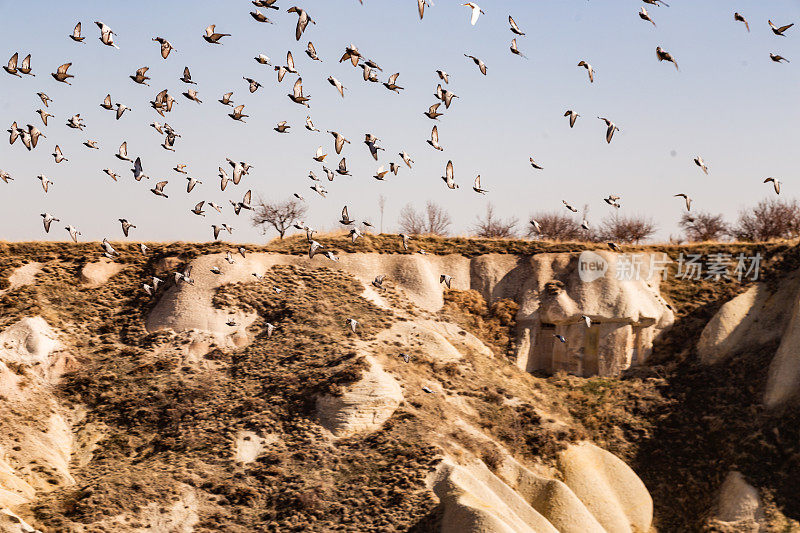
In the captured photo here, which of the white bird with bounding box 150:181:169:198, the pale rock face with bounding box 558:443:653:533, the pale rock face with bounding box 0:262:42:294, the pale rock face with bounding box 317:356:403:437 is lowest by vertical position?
the pale rock face with bounding box 558:443:653:533

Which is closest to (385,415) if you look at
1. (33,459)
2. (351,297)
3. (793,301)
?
(351,297)

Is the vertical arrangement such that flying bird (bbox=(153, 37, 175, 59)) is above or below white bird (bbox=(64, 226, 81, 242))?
above

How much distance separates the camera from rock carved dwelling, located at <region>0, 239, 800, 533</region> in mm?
37562

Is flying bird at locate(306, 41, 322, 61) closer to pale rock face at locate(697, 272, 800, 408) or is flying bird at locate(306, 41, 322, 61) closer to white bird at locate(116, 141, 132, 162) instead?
white bird at locate(116, 141, 132, 162)

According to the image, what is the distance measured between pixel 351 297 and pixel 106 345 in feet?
48.2

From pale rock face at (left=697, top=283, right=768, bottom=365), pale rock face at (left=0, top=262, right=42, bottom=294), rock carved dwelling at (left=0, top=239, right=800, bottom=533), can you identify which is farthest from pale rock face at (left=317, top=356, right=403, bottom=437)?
pale rock face at (left=0, top=262, right=42, bottom=294)

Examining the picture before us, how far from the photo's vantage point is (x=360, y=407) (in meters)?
41.6

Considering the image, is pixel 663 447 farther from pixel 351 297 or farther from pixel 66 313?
pixel 66 313

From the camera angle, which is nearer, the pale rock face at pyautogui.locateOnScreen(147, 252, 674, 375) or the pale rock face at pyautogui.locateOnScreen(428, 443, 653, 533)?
the pale rock face at pyautogui.locateOnScreen(428, 443, 653, 533)

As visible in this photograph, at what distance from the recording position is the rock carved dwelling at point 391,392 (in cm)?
3756

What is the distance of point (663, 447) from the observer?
4622cm

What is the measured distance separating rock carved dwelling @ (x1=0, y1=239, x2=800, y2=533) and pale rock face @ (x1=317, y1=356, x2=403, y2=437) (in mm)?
104

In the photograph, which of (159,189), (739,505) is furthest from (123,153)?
(739,505)

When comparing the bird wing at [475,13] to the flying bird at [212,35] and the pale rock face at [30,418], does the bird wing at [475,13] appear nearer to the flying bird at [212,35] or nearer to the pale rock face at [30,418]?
the flying bird at [212,35]
